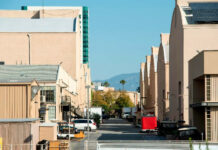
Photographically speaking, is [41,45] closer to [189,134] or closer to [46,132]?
[189,134]

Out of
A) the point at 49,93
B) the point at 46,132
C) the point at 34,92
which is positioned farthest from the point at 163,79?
the point at 46,132

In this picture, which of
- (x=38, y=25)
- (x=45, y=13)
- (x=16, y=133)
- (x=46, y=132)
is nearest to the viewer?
(x=16, y=133)

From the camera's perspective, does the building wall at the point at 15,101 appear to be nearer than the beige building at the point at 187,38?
Yes

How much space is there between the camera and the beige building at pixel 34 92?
2195 inches

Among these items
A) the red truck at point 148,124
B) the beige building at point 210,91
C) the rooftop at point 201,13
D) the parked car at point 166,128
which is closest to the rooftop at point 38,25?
the rooftop at point 201,13

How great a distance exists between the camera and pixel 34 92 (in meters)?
57.1

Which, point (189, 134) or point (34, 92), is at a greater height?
point (34, 92)

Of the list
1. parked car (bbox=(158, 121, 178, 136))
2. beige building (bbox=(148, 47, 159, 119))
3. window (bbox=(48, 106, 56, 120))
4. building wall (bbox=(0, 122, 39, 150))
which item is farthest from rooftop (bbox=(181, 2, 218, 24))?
beige building (bbox=(148, 47, 159, 119))

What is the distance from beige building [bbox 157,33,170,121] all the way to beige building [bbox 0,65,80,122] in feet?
73.8

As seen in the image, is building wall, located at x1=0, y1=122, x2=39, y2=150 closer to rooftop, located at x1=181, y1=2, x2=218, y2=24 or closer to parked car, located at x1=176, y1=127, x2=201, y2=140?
parked car, located at x1=176, y1=127, x2=201, y2=140

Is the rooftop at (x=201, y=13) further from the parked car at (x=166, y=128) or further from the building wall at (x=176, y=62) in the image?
the parked car at (x=166, y=128)

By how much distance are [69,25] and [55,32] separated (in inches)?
195

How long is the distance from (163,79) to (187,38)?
3521 cm

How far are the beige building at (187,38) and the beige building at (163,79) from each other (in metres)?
17.7
